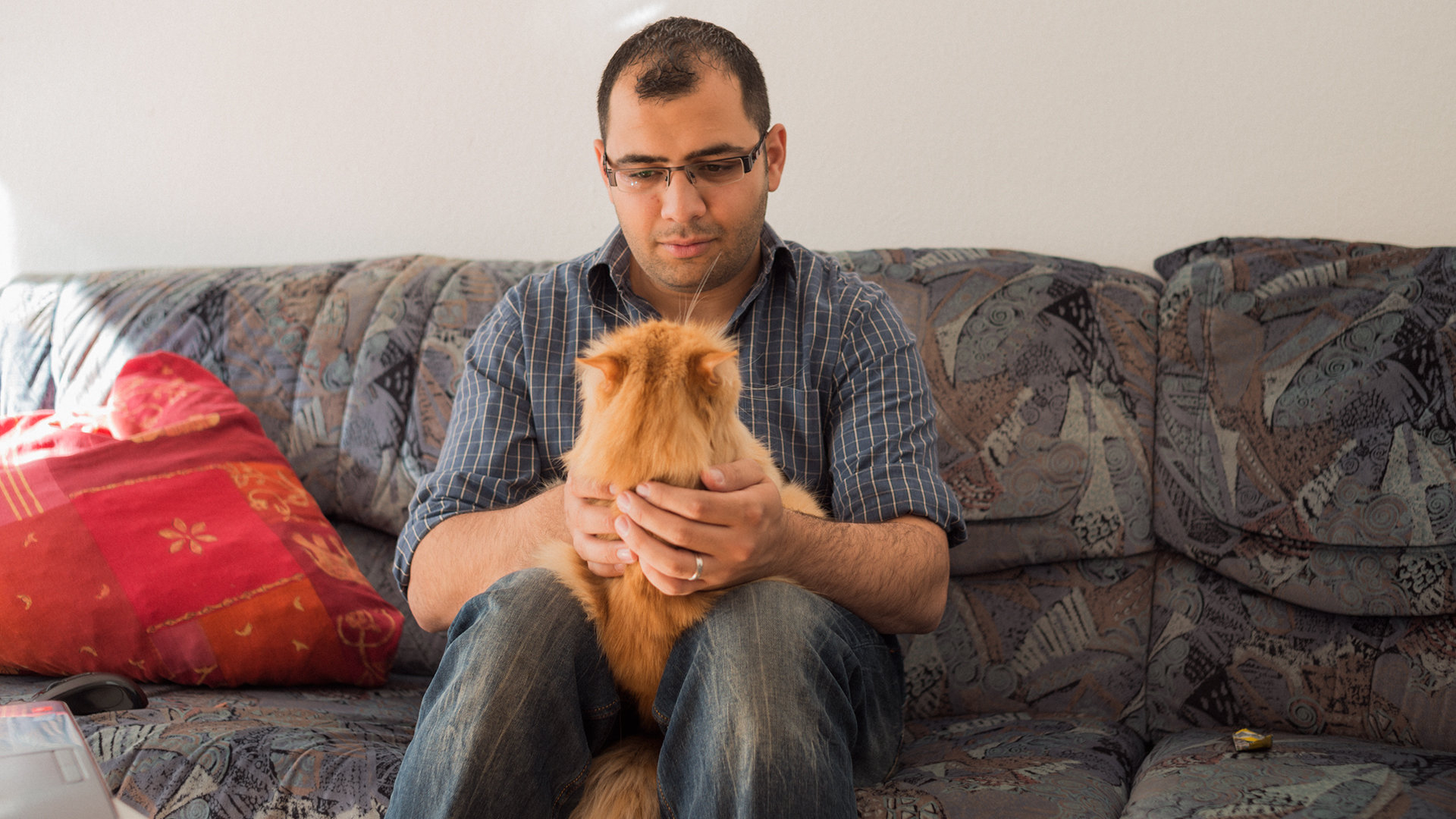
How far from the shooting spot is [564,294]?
1.56m

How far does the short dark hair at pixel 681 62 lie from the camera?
4.44 ft

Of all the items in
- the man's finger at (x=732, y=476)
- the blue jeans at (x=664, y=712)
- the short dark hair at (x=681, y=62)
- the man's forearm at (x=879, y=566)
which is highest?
the short dark hair at (x=681, y=62)

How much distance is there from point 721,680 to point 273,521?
114 cm

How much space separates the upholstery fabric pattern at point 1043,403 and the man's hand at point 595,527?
0.85 m

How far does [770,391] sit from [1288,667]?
40.0 inches

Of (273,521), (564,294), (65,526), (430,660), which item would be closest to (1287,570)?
(564,294)

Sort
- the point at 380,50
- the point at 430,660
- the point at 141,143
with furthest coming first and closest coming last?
the point at 141,143 < the point at 380,50 < the point at 430,660

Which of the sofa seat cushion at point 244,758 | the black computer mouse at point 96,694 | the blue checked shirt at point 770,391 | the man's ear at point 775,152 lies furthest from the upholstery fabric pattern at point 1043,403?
the black computer mouse at point 96,694

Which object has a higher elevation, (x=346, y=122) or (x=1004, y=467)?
(x=346, y=122)

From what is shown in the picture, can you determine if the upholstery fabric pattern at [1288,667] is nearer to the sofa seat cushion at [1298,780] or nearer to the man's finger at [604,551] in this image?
the sofa seat cushion at [1298,780]

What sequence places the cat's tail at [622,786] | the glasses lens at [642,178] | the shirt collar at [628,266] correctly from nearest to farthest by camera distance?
the cat's tail at [622,786] → the glasses lens at [642,178] → the shirt collar at [628,266]

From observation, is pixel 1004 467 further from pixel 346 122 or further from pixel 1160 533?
pixel 346 122

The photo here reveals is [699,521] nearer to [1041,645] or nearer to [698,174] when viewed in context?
[698,174]

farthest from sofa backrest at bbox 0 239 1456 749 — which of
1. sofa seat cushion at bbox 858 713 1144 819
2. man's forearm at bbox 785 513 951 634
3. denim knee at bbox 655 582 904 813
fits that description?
denim knee at bbox 655 582 904 813
